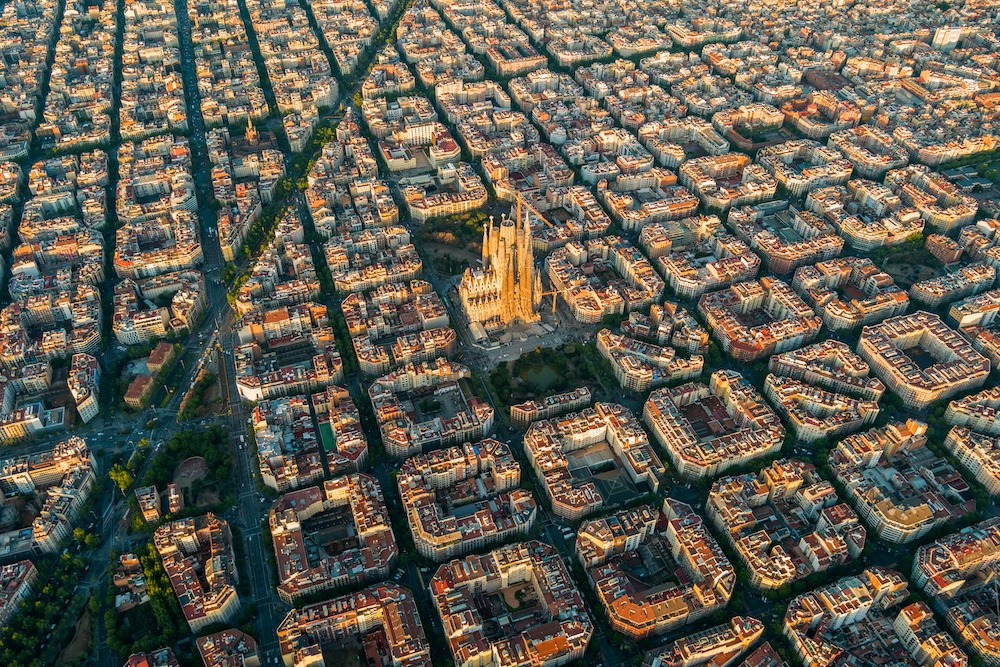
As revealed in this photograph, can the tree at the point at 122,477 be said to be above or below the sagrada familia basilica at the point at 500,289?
below

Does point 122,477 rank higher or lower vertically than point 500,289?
lower

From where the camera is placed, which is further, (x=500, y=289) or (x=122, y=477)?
(x=500, y=289)

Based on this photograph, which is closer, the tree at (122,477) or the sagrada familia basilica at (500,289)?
the tree at (122,477)

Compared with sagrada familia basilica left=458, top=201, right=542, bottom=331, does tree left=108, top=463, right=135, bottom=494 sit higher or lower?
lower

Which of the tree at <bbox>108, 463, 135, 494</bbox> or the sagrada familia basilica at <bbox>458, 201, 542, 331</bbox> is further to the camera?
the sagrada familia basilica at <bbox>458, 201, 542, 331</bbox>
